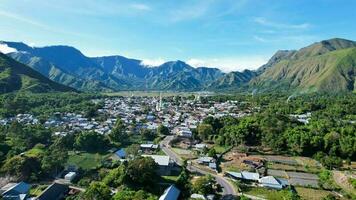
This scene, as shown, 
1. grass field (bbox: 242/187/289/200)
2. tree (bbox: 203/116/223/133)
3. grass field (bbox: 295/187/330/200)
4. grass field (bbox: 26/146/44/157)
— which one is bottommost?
grass field (bbox: 295/187/330/200)

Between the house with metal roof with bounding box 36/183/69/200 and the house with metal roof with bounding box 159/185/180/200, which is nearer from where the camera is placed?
the house with metal roof with bounding box 159/185/180/200

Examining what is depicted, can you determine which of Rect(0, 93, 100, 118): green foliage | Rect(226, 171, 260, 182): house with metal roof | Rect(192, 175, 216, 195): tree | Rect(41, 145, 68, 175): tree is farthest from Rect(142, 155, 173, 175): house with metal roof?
Rect(0, 93, 100, 118): green foliage

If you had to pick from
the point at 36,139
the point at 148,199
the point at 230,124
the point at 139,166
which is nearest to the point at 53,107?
the point at 36,139

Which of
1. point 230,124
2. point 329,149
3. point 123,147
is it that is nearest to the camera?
point 329,149

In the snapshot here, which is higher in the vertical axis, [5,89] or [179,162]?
[5,89]

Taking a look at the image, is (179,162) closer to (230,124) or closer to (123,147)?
(123,147)

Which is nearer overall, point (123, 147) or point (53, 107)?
point (123, 147)

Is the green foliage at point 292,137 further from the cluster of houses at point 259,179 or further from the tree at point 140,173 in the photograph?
the tree at point 140,173

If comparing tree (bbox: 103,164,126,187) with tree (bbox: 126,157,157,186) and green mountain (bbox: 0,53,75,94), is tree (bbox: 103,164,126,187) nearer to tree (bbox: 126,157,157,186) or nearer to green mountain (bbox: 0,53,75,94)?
tree (bbox: 126,157,157,186)
